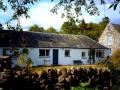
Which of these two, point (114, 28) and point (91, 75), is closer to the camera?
point (91, 75)

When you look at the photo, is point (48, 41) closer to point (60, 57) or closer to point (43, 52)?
point (43, 52)

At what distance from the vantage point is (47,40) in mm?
46594

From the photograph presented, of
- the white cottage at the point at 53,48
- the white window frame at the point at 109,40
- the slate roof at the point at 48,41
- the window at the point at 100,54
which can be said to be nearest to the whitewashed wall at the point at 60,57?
the white cottage at the point at 53,48

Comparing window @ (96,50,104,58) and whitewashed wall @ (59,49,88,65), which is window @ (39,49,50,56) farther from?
window @ (96,50,104,58)

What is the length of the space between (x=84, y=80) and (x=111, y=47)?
162 feet

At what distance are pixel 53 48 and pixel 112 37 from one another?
75.6 ft

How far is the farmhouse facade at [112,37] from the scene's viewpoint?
210ft

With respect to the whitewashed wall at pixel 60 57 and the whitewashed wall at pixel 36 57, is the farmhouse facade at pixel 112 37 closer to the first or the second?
the whitewashed wall at pixel 60 57

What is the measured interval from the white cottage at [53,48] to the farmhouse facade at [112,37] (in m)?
12.1

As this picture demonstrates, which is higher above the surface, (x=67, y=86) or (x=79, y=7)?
(x=79, y=7)

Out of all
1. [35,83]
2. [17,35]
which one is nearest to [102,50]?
[17,35]

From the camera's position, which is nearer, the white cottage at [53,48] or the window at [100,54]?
the white cottage at [53,48]

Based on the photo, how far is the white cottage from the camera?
139ft

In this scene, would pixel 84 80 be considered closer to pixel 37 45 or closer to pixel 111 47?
pixel 37 45
